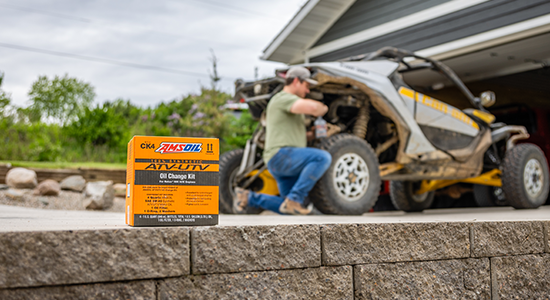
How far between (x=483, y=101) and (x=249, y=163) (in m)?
3.08

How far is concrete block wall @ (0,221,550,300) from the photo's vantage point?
1.47m

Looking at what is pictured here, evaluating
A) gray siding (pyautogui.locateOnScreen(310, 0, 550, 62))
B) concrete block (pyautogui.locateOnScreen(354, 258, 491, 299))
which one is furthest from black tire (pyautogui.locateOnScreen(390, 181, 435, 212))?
concrete block (pyautogui.locateOnScreen(354, 258, 491, 299))

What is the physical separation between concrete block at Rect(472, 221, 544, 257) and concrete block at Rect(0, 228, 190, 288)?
147 centimetres

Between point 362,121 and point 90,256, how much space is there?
3.47 metres

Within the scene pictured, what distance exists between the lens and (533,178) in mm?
5719

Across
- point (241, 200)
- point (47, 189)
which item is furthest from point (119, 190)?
point (241, 200)

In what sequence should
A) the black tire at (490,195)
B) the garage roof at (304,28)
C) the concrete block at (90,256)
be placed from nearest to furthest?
the concrete block at (90,256) → the black tire at (490,195) → the garage roof at (304,28)

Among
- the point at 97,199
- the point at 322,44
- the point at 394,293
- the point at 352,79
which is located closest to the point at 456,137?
the point at 352,79

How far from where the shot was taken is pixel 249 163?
4.79m

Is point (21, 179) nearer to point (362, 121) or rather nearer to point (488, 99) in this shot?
point (362, 121)

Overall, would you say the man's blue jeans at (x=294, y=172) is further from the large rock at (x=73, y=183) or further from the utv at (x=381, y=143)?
the large rock at (x=73, y=183)

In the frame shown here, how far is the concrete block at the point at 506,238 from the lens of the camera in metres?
2.24

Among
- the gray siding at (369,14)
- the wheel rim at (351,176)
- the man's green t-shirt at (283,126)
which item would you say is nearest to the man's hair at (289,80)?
the man's green t-shirt at (283,126)

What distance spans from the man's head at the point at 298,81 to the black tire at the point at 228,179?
1.21 m
